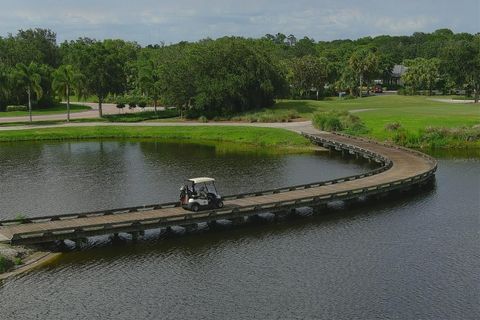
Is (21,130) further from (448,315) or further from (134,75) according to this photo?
(448,315)

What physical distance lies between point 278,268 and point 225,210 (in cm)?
979

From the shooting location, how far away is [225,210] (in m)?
46.2

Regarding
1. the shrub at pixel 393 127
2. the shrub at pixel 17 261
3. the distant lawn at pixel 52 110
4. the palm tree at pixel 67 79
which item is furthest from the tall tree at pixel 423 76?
the shrub at pixel 17 261

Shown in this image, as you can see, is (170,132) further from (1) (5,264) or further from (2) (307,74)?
(1) (5,264)

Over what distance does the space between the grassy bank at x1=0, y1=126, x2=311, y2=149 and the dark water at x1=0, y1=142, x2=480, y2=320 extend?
35820 mm

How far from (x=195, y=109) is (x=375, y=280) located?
296 feet

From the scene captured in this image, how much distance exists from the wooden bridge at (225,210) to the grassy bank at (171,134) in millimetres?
31158

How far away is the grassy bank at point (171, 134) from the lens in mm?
A: 97375

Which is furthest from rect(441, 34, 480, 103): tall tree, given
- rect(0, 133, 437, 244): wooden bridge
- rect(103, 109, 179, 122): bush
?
rect(0, 133, 437, 244): wooden bridge

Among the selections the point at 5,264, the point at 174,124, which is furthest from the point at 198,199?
the point at 174,124

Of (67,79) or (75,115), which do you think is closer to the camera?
(67,79)

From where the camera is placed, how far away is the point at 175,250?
41438 mm

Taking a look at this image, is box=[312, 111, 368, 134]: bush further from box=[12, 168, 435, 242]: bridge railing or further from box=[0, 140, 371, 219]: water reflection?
box=[12, 168, 435, 242]: bridge railing

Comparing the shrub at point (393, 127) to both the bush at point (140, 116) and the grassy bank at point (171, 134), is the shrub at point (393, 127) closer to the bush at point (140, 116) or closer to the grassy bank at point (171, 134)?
the grassy bank at point (171, 134)
